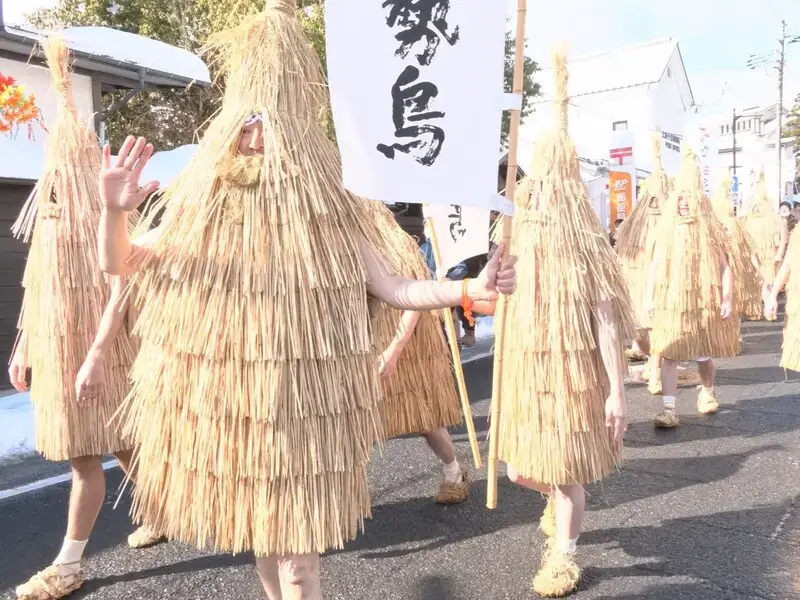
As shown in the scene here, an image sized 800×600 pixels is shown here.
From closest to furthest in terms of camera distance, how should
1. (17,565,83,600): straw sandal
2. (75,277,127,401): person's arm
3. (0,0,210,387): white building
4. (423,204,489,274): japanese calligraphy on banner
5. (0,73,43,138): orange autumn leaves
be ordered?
1. (75,277,127,401): person's arm
2. (17,565,83,600): straw sandal
3. (423,204,489,274): japanese calligraphy on banner
4. (0,73,43,138): orange autumn leaves
5. (0,0,210,387): white building

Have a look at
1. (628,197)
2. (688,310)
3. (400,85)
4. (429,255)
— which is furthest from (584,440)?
(628,197)

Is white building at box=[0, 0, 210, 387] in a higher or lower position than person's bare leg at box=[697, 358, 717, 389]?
higher

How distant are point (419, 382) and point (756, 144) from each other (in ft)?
158

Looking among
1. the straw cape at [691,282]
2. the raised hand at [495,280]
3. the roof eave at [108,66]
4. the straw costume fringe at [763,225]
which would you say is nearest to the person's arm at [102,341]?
the raised hand at [495,280]

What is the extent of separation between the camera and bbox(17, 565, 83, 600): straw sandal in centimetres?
278

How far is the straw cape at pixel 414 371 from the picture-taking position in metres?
3.62

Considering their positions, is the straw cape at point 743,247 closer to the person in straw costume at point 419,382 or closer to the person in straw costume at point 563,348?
the person in straw costume at point 419,382

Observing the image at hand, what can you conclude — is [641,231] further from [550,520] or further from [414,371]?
[550,520]

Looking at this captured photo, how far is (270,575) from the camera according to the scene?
7.04 ft

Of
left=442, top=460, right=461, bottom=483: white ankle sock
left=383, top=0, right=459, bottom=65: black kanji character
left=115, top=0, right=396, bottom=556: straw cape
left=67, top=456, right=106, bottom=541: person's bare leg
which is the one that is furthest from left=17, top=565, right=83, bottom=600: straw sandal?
left=383, top=0, right=459, bottom=65: black kanji character

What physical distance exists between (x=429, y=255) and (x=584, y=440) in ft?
17.0

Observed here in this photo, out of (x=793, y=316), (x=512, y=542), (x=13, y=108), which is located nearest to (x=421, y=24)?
(x=512, y=542)

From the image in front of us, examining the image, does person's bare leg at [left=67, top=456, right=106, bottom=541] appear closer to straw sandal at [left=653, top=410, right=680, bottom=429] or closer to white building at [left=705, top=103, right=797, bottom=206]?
straw sandal at [left=653, top=410, right=680, bottom=429]

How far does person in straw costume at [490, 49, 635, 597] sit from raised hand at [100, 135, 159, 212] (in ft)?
5.22
